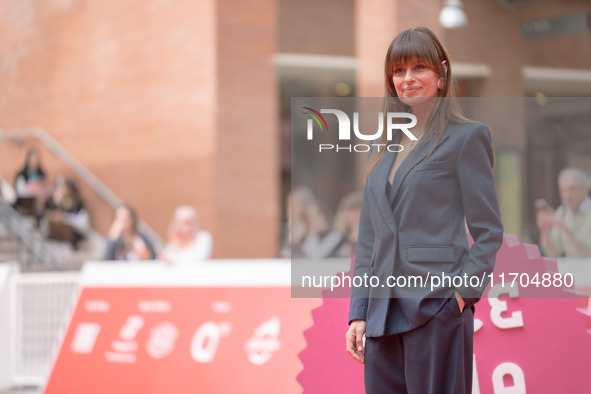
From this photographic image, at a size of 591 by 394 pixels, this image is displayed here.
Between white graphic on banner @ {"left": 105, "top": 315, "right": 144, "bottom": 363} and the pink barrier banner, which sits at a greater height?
the pink barrier banner

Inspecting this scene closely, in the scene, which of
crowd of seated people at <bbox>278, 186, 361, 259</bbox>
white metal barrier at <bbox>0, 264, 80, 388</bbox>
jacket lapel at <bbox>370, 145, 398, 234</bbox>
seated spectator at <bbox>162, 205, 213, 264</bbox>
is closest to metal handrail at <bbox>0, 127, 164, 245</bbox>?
seated spectator at <bbox>162, 205, 213, 264</bbox>

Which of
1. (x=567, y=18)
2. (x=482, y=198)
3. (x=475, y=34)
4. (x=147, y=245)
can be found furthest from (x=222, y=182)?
(x=482, y=198)

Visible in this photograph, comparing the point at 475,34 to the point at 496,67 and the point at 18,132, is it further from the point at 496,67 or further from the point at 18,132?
the point at 18,132

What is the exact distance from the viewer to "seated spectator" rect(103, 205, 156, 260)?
29.4 ft

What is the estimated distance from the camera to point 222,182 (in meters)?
13.6

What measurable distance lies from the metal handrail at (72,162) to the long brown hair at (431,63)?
39.0ft

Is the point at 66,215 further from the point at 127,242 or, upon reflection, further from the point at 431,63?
the point at 431,63

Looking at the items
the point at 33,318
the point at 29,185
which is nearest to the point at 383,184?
the point at 33,318

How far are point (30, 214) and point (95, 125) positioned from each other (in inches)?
76.7

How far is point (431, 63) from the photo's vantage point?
2.88 meters

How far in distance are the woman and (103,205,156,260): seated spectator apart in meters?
6.25

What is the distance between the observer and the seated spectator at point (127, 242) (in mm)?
8961

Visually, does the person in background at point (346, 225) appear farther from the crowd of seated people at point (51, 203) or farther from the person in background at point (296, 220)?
the crowd of seated people at point (51, 203)

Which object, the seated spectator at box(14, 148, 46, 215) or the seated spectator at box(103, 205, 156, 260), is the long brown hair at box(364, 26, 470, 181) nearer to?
the seated spectator at box(103, 205, 156, 260)
